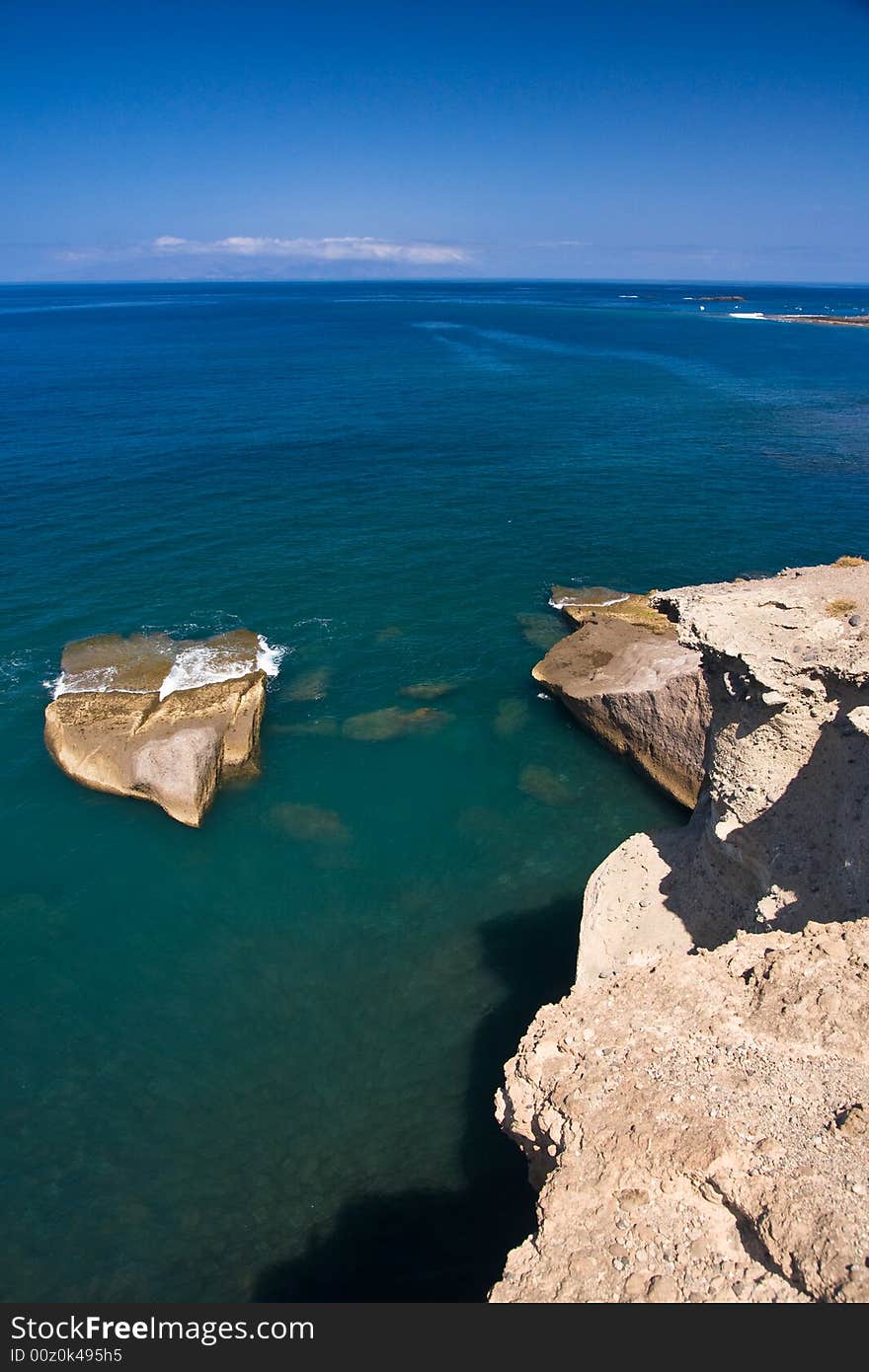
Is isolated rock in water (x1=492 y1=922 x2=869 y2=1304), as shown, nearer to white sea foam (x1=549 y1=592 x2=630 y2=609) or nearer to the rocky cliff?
the rocky cliff

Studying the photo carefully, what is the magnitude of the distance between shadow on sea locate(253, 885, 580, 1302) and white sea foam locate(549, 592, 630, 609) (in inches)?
996

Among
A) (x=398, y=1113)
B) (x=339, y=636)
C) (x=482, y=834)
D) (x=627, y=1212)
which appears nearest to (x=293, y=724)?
(x=339, y=636)

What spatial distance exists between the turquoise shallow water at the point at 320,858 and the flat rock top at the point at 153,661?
5.67ft

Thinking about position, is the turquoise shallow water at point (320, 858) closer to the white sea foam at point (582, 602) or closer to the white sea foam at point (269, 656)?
the white sea foam at point (269, 656)

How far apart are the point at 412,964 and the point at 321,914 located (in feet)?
11.7

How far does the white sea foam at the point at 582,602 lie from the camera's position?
39531 mm

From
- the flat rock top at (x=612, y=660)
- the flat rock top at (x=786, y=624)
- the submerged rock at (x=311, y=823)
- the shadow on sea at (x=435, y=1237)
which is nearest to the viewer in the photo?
the shadow on sea at (x=435, y=1237)

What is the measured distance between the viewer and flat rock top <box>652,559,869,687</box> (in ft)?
54.4

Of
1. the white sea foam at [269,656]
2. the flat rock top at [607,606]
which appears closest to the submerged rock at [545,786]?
the flat rock top at [607,606]

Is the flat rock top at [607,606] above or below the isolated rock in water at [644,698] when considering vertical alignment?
above

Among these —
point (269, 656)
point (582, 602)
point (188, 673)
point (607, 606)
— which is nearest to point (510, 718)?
point (607, 606)

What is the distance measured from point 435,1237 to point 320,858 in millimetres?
12278

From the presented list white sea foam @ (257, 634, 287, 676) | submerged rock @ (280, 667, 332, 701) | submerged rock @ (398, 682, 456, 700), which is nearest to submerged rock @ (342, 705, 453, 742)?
submerged rock @ (398, 682, 456, 700)

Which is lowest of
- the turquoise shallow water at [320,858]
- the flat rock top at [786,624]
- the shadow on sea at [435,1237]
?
the shadow on sea at [435,1237]
